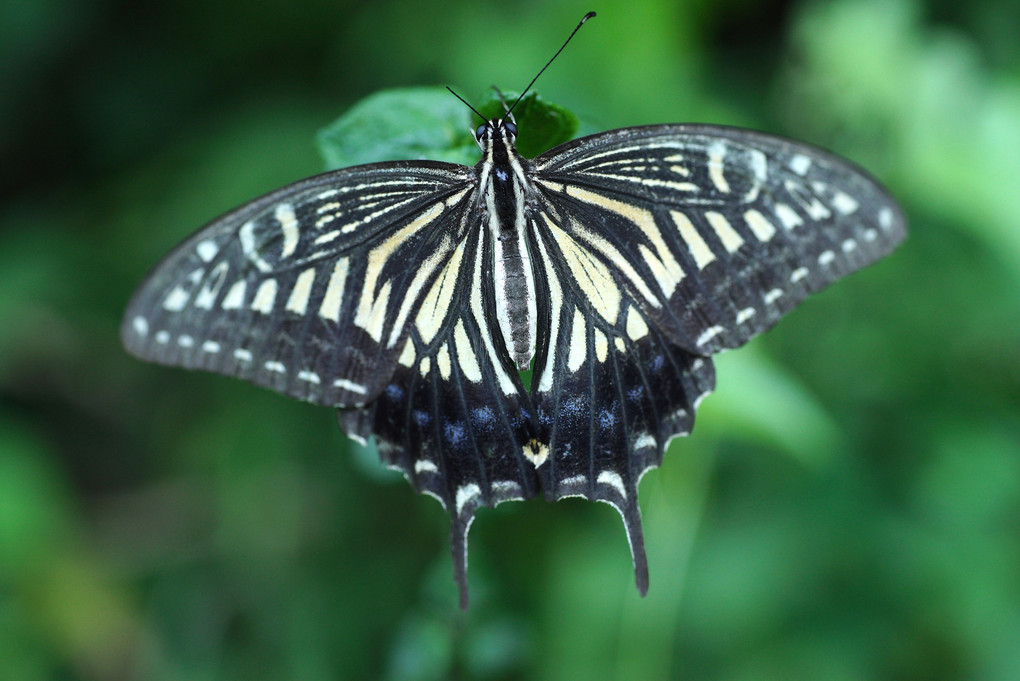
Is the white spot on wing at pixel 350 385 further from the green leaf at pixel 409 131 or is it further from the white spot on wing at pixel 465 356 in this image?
the green leaf at pixel 409 131

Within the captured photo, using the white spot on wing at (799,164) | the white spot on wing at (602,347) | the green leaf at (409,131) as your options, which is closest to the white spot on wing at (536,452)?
the white spot on wing at (602,347)

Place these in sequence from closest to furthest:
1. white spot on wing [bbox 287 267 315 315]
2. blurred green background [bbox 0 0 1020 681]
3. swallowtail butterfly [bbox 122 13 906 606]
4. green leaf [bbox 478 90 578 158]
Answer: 1. green leaf [bbox 478 90 578 158]
2. swallowtail butterfly [bbox 122 13 906 606]
3. white spot on wing [bbox 287 267 315 315]
4. blurred green background [bbox 0 0 1020 681]

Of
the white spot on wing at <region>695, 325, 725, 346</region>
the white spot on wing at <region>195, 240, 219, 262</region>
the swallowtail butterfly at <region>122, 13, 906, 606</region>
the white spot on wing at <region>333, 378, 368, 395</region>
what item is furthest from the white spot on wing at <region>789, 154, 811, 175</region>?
the white spot on wing at <region>195, 240, 219, 262</region>

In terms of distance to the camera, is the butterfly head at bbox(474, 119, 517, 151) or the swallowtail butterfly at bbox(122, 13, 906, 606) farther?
the swallowtail butterfly at bbox(122, 13, 906, 606)

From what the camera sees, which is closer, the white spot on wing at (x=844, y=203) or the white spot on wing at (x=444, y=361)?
the white spot on wing at (x=844, y=203)

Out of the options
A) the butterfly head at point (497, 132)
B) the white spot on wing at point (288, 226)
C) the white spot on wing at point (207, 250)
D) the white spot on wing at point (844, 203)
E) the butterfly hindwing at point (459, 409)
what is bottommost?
the butterfly hindwing at point (459, 409)

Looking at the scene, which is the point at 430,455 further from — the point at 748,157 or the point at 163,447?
the point at 163,447

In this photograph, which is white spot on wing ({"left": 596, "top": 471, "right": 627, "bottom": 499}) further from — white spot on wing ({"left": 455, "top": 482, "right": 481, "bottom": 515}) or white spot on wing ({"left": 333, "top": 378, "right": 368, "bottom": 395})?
white spot on wing ({"left": 333, "top": 378, "right": 368, "bottom": 395})
